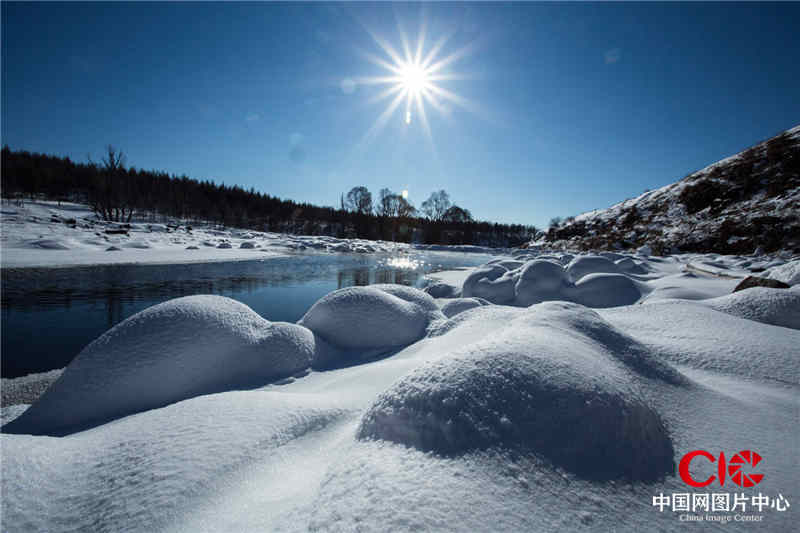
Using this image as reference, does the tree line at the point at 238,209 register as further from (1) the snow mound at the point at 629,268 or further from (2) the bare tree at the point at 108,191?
(1) the snow mound at the point at 629,268

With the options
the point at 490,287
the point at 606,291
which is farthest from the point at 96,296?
the point at 606,291

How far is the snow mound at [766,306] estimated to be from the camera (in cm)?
254

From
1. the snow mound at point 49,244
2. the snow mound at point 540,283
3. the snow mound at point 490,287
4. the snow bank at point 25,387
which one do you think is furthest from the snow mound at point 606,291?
the snow mound at point 49,244

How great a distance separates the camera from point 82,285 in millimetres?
7211

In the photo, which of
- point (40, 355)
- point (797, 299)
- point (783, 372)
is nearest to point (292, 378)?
point (783, 372)

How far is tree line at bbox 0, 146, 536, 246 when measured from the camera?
37.1 metres

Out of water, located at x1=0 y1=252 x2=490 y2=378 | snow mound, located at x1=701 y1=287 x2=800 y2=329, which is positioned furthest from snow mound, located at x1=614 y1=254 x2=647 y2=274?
water, located at x1=0 y1=252 x2=490 y2=378

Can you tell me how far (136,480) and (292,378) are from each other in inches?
55.4

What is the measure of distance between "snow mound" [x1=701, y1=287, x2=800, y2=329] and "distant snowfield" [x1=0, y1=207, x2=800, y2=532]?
650mm

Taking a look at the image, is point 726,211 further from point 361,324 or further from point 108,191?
point 108,191

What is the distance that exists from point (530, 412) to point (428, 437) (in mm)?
379

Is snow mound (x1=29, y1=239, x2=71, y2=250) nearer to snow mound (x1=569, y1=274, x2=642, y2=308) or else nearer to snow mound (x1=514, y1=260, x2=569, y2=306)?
snow mound (x1=514, y1=260, x2=569, y2=306)

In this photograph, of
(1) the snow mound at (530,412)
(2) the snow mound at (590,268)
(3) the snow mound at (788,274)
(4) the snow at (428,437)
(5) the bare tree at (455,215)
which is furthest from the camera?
(5) the bare tree at (455,215)

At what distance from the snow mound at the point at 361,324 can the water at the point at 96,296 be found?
8.14 ft
